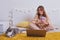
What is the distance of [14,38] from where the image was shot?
2154mm

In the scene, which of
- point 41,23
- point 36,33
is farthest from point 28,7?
point 36,33

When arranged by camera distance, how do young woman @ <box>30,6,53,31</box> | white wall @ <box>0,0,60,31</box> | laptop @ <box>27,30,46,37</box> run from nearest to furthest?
1. laptop @ <box>27,30,46,37</box>
2. young woman @ <box>30,6,53,31</box>
3. white wall @ <box>0,0,60,31</box>

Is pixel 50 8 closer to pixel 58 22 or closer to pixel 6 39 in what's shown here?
pixel 58 22

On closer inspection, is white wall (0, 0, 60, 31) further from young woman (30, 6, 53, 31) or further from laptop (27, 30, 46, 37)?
laptop (27, 30, 46, 37)

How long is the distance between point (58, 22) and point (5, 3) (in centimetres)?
125

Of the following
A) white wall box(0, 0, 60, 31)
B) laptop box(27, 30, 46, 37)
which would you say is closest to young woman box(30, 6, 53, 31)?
white wall box(0, 0, 60, 31)

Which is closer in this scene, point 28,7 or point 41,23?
point 41,23

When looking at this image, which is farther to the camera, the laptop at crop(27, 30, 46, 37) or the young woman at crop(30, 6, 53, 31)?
the young woman at crop(30, 6, 53, 31)

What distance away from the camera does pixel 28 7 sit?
3520mm

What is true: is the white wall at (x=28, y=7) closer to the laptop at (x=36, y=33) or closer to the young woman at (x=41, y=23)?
the young woman at (x=41, y=23)

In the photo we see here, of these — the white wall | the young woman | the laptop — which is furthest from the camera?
the white wall

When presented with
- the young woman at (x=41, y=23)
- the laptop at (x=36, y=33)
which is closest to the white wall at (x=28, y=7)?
the young woman at (x=41, y=23)

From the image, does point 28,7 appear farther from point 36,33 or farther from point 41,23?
point 36,33

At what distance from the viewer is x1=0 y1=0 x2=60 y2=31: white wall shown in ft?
11.3
